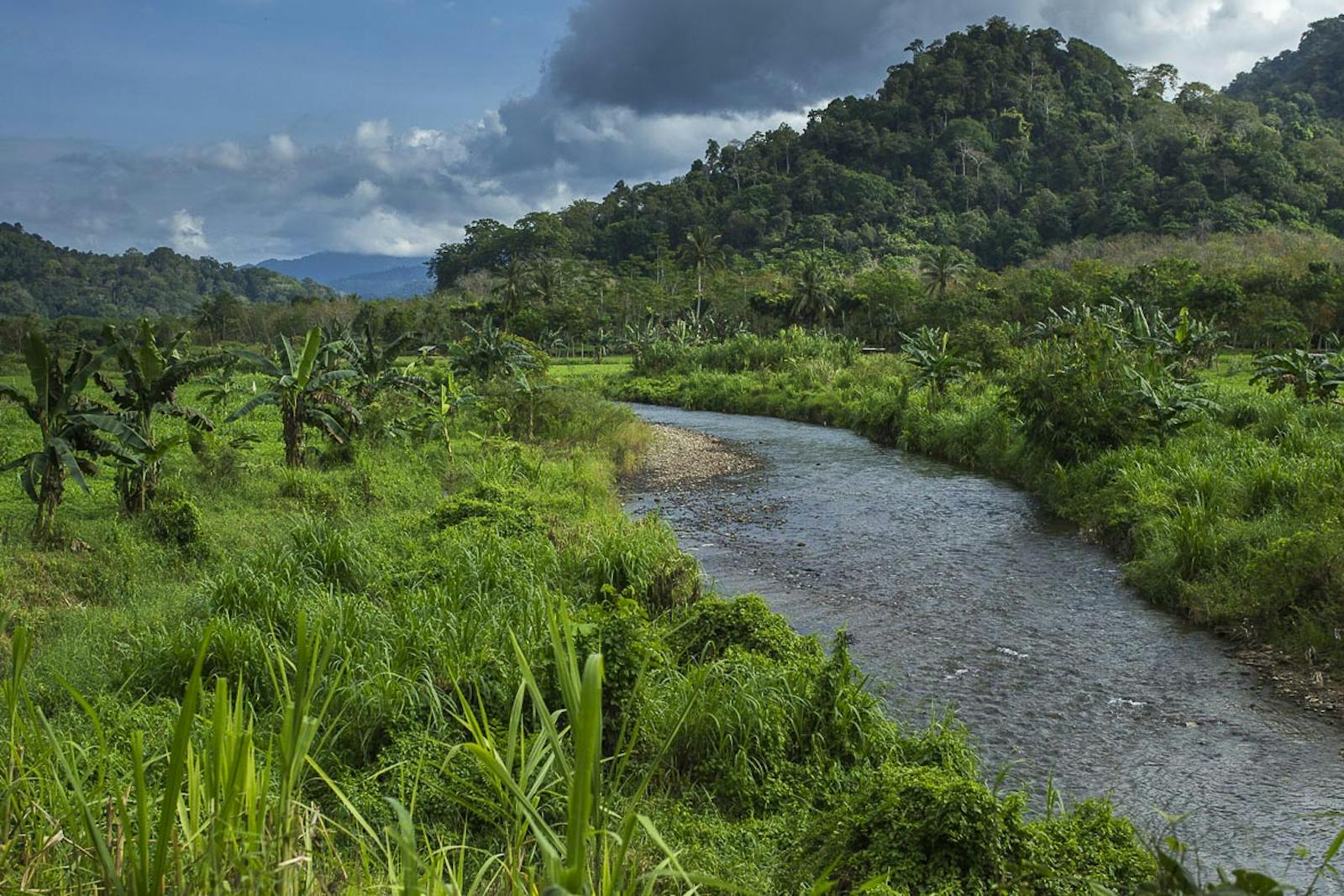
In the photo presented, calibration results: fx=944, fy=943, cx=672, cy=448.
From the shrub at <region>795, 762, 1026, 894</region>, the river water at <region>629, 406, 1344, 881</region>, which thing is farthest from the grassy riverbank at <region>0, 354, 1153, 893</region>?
the river water at <region>629, 406, 1344, 881</region>

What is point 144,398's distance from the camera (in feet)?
39.4

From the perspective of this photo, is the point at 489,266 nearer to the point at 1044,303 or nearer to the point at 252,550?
the point at 1044,303

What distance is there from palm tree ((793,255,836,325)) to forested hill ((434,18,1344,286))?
37.4m

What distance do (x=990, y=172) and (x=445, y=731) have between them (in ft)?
411

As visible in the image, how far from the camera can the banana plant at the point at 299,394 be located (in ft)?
48.8

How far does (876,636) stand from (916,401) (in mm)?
18520

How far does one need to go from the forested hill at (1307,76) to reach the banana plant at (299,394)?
146 m

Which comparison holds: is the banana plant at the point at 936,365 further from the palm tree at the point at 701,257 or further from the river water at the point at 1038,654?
the palm tree at the point at 701,257

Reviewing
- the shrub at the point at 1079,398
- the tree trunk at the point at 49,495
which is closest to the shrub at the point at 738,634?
the tree trunk at the point at 49,495

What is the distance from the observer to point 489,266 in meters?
122

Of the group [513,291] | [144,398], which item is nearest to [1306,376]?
[144,398]

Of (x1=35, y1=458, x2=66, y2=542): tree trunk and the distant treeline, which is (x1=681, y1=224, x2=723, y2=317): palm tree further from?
(x1=35, y1=458, x2=66, y2=542): tree trunk

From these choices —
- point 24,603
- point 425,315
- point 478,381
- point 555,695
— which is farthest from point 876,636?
point 425,315

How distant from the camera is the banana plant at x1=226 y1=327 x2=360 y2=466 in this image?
1488 centimetres
